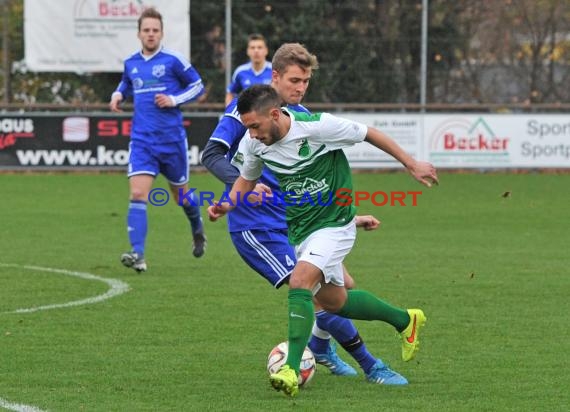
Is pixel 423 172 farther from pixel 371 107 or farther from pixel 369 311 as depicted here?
pixel 371 107

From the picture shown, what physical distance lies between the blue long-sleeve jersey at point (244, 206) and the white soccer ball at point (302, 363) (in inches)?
31.1

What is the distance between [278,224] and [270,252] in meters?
0.18

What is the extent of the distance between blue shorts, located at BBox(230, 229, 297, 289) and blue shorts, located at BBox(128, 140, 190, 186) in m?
4.07

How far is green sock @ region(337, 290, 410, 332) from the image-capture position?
6.01m

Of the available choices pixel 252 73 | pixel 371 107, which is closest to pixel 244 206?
pixel 252 73

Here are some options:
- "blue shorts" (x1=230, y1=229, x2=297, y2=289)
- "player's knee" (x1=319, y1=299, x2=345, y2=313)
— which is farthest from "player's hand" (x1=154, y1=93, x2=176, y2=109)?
"player's knee" (x1=319, y1=299, x2=345, y2=313)

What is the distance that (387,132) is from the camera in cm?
2144

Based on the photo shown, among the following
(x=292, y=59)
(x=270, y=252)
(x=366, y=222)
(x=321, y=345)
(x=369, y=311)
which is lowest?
(x=321, y=345)

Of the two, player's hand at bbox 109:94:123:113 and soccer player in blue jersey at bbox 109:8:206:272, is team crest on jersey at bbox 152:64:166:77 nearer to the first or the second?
soccer player in blue jersey at bbox 109:8:206:272

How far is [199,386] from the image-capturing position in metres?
5.95

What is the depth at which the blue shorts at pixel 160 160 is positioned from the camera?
10.6 metres

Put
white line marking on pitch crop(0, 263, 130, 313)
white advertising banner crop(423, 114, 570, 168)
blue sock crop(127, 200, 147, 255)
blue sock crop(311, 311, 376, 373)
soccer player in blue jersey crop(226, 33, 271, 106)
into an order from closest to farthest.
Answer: blue sock crop(311, 311, 376, 373), white line marking on pitch crop(0, 263, 130, 313), blue sock crop(127, 200, 147, 255), soccer player in blue jersey crop(226, 33, 271, 106), white advertising banner crop(423, 114, 570, 168)

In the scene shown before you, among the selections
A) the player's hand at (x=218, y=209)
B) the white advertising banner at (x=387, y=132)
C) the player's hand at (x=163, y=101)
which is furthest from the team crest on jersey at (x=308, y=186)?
the white advertising banner at (x=387, y=132)

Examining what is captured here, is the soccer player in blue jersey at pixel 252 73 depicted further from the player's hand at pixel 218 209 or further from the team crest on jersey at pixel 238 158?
the player's hand at pixel 218 209
